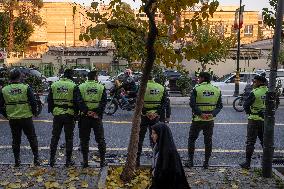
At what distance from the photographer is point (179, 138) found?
40.8 feet

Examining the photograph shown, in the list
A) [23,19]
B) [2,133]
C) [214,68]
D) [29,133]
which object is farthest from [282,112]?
[23,19]

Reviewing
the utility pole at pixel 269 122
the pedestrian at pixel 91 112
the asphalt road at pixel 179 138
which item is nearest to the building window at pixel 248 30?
the asphalt road at pixel 179 138

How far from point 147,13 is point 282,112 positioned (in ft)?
43.2

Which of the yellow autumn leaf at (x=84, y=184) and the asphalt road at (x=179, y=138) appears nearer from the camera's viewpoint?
the yellow autumn leaf at (x=84, y=184)

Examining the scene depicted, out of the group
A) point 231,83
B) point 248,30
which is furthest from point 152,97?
point 248,30

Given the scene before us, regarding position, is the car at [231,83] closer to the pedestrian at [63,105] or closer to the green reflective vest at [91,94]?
the green reflective vest at [91,94]

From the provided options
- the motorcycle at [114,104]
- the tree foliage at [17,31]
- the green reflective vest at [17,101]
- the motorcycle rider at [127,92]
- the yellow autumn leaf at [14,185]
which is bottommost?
the yellow autumn leaf at [14,185]

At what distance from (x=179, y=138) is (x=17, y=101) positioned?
5242mm

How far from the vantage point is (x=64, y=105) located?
8.78 metres

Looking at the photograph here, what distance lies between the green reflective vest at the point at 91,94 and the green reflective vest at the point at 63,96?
9.4 inches

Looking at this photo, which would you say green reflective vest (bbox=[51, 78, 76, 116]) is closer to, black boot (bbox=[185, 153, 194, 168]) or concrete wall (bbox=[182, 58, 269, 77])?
black boot (bbox=[185, 153, 194, 168])

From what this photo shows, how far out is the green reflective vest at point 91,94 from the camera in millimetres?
8859

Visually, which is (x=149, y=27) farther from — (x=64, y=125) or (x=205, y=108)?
(x=64, y=125)

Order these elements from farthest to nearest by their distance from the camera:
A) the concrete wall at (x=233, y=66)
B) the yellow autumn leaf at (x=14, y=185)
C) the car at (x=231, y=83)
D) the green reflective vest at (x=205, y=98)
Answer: the concrete wall at (x=233, y=66) < the car at (x=231, y=83) < the green reflective vest at (x=205, y=98) < the yellow autumn leaf at (x=14, y=185)
